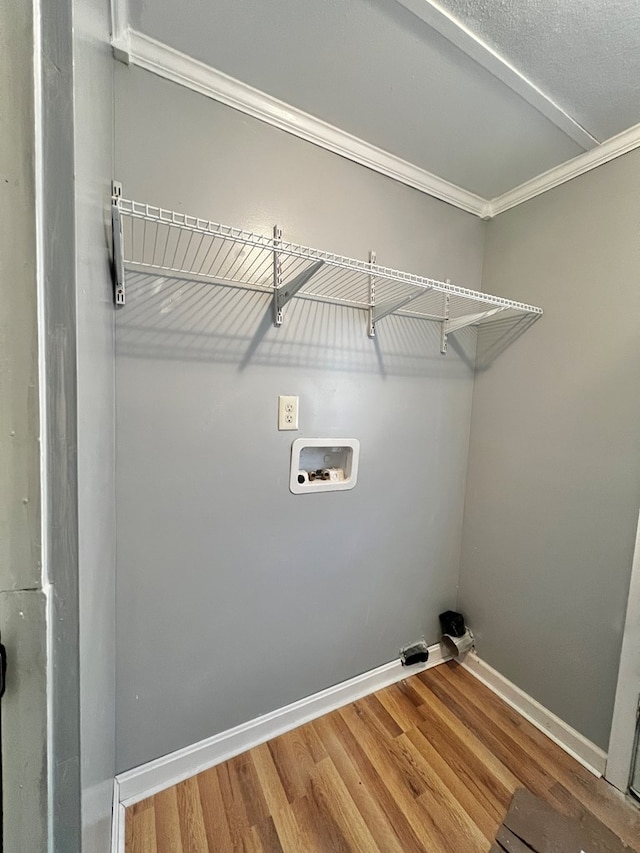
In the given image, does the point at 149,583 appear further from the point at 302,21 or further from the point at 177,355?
the point at 302,21

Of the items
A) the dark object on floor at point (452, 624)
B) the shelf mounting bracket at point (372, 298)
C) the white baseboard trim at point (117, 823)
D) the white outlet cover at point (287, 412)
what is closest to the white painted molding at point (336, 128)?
the shelf mounting bracket at point (372, 298)

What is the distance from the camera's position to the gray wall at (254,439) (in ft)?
3.24

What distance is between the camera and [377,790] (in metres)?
1.11

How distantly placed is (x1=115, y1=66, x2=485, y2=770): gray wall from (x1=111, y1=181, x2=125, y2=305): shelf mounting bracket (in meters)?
0.05

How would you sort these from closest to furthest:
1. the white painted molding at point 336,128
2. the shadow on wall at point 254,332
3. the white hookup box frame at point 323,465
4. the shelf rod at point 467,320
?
the white painted molding at point 336,128, the shadow on wall at point 254,332, the white hookup box frame at point 323,465, the shelf rod at point 467,320

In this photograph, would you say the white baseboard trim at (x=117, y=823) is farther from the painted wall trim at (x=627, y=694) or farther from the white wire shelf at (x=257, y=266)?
the painted wall trim at (x=627, y=694)

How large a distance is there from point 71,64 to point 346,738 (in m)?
1.93

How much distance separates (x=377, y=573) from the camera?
4.82ft

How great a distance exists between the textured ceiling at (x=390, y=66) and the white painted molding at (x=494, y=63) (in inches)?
0.7

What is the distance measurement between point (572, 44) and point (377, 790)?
7.94ft

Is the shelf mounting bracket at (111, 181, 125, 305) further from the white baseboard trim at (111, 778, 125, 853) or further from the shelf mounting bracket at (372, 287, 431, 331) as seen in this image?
the white baseboard trim at (111, 778, 125, 853)

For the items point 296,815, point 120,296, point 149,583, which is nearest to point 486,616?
point 296,815

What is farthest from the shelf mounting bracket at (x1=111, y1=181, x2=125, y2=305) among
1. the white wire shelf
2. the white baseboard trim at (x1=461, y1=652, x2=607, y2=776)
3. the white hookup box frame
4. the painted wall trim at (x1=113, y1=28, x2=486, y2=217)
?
the white baseboard trim at (x1=461, y1=652, x2=607, y2=776)

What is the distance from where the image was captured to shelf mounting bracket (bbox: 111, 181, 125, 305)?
30.3 inches
